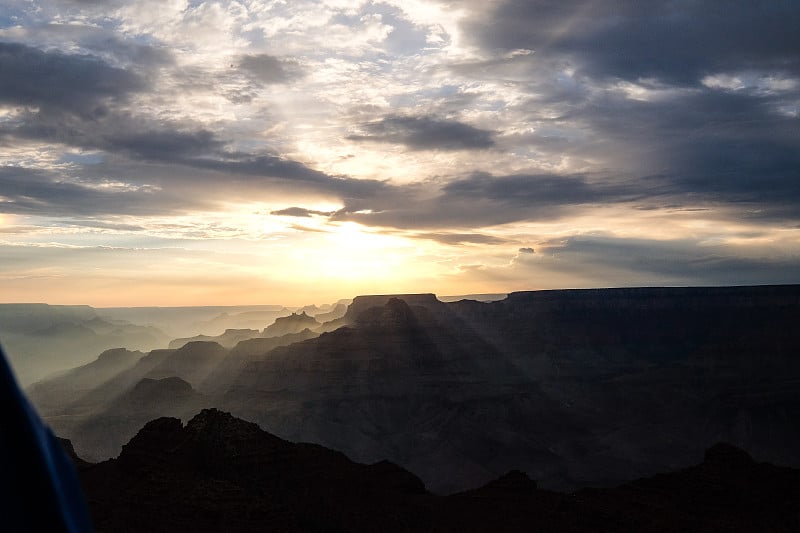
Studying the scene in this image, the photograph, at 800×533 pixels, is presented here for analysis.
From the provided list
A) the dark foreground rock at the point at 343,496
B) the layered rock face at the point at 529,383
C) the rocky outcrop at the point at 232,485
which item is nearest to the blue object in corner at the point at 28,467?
the dark foreground rock at the point at 343,496

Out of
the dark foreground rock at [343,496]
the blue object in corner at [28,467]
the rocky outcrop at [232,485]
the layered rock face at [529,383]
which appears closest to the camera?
the blue object in corner at [28,467]

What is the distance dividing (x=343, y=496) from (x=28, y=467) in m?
41.8

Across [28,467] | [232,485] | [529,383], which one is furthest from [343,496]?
[529,383]

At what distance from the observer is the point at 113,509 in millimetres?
36375

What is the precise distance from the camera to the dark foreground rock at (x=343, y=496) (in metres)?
35.9

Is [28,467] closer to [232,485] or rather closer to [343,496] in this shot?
[232,485]

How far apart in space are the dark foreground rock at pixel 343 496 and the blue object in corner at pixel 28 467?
33.1 meters

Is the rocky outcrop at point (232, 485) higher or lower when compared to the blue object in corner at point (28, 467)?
lower

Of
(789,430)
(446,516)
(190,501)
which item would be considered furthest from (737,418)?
(190,501)

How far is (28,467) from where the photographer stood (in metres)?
3.14

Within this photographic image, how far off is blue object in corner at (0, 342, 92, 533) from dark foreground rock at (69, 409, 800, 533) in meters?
33.1

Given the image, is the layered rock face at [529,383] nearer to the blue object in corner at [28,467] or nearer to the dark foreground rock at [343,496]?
the dark foreground rock at [343,496]

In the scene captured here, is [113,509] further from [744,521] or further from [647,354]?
[647,354]

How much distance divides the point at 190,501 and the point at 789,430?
116241 mm
